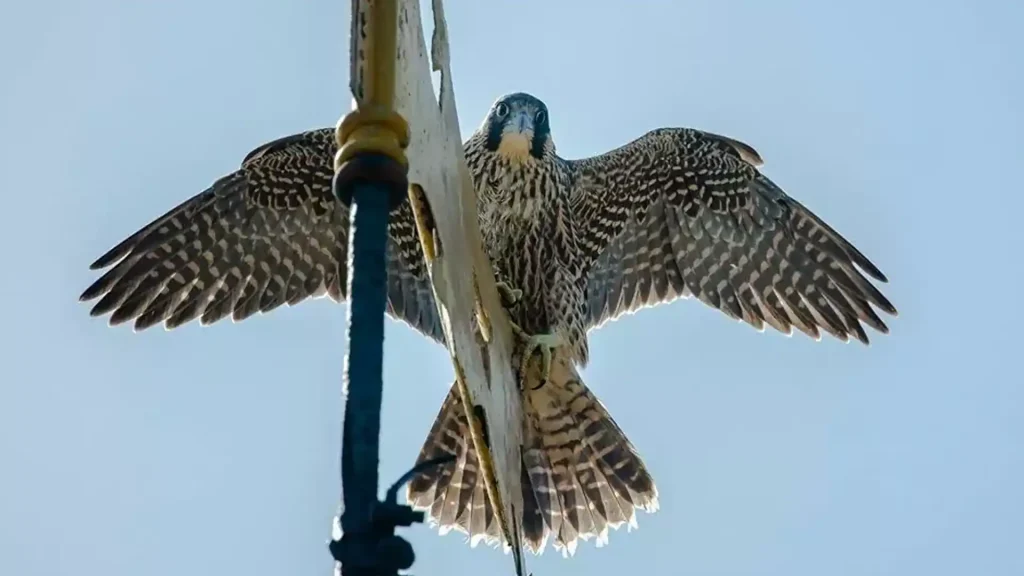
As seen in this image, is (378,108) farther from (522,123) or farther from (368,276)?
(522,123)

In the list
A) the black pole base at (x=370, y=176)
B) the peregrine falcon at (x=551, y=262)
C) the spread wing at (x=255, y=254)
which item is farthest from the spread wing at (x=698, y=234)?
the black pole base at (x=370, y=176)

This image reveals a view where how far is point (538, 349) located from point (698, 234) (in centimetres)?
171

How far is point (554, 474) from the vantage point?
642 centimetres

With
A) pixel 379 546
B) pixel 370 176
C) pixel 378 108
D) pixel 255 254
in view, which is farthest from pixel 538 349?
pixel 379 546

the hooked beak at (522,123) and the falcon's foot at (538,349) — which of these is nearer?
the falcon's foot at (538,349)

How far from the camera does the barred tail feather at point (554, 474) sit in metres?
6.20

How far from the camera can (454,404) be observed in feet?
20.5

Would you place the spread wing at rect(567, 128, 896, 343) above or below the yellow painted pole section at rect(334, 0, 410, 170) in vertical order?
above

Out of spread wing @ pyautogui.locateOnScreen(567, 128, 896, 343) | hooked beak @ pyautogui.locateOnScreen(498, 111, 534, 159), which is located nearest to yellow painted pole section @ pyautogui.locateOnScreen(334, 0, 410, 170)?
hooked beak @ pyautogui.locateOnScreen(498, 111, 534, 159)

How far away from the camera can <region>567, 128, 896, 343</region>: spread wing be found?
7125 mm

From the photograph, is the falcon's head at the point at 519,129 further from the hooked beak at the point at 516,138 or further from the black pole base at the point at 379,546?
the black pole base at the point at 379,546

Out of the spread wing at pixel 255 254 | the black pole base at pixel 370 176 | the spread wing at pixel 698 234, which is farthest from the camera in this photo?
the spread wing at pixel 698 234

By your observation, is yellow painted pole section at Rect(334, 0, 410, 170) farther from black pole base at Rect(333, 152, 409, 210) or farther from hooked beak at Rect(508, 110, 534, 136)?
hooked beak at Rect(508, 110, 534, 136)

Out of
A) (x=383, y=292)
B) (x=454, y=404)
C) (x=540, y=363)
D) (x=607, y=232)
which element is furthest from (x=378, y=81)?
(x=607, y=232)
